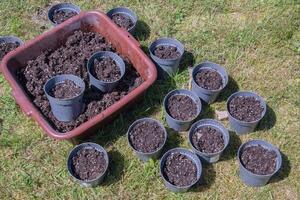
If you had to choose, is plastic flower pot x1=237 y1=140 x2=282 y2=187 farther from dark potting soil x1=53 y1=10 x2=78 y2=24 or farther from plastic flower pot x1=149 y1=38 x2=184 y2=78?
dark potting soil x1=53 y1=10 x2=78 y2=24

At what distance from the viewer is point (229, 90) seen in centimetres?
448

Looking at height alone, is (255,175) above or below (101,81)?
below

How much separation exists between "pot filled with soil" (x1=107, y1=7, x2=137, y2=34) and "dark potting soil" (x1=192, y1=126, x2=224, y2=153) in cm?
138

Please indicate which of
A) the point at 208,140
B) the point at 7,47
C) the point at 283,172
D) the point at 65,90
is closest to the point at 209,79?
the point at 208,140

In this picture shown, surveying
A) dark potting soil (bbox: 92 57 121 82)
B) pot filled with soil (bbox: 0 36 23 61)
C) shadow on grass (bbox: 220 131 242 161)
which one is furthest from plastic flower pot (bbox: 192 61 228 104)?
pot filled with soil (bbox: 0 36 23 61)

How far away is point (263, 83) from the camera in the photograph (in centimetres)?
454

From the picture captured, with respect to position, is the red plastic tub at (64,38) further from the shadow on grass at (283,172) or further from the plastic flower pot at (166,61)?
the shadow on grass at (283,172)

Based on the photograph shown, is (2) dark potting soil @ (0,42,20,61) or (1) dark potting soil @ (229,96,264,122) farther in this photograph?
(2) dark potting soil @ (0,42,20,61)

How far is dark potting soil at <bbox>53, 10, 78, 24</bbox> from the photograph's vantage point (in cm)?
483

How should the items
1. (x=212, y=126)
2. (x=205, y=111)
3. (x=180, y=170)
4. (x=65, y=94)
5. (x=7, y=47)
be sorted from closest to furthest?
(x=180, y=170) → (x=65, y=94) → (x=212, y=126) → (x=205, y=111) → (x=7, y=47)

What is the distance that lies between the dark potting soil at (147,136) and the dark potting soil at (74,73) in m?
0.34

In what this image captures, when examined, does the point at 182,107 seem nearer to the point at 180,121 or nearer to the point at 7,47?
the point at 180,121

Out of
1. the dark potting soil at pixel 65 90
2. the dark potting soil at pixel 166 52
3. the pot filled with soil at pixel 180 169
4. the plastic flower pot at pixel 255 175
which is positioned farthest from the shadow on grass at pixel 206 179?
the dark potting soil at pixel 65 90

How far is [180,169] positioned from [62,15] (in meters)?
2.17
